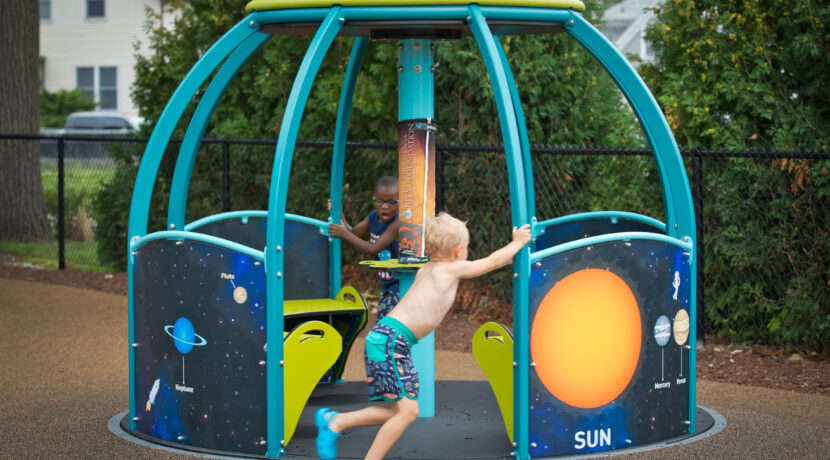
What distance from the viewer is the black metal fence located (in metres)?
6.81

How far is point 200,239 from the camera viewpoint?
4.50m

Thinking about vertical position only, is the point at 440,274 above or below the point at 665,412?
above

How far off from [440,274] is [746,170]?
150 inches

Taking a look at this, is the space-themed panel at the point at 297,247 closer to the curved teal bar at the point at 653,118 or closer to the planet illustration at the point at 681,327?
the curved teal bar at the point at 653,118

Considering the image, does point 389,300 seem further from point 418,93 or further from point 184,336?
point 184,336

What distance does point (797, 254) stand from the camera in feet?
22.6

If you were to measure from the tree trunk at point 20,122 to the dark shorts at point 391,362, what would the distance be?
386 inches

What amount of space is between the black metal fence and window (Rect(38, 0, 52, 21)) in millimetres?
26836

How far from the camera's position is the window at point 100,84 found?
108 ft

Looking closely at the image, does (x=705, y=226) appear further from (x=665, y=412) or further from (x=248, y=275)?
(x=248, y=275)

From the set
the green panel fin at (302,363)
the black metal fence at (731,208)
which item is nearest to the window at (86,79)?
the black metal fence at (731,208)

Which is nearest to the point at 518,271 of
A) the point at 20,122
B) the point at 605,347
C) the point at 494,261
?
the point at 494,261

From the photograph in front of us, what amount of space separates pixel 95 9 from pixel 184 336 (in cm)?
3002

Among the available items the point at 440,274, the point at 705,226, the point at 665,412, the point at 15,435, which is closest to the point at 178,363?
the point at 15,435
